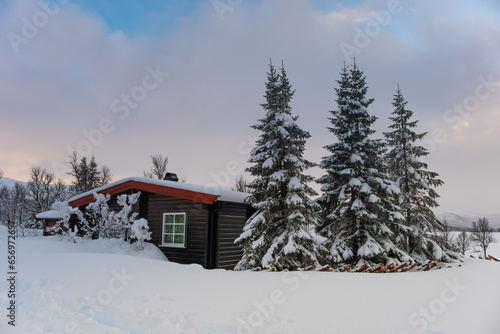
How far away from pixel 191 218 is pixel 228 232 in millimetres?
1647

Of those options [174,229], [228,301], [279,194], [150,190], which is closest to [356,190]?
[279,194]

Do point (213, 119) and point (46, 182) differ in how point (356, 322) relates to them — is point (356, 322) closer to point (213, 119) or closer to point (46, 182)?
point (213, 119)

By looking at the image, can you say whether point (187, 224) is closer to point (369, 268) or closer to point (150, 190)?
point (150, 190)

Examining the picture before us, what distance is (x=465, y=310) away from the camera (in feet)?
16.8

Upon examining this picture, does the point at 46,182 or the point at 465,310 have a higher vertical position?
the point at 46,182

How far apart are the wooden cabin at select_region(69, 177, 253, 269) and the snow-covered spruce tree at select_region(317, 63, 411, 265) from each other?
3.97 meters

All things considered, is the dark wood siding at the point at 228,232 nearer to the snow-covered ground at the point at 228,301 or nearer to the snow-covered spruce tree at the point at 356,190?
the snow-covered spruce tree at the point at 356,190

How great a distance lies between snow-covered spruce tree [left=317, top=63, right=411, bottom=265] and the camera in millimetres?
11211

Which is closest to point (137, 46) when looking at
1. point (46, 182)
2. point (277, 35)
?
point (277, 35)

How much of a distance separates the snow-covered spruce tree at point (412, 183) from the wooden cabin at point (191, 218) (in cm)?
786

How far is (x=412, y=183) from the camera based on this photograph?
14.2 meters

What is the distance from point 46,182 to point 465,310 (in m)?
55.7

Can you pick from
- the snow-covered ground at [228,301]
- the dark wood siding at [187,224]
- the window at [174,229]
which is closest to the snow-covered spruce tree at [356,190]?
the snow-covered ground at [228,301]

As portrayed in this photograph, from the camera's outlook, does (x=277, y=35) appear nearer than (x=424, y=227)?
Yes
